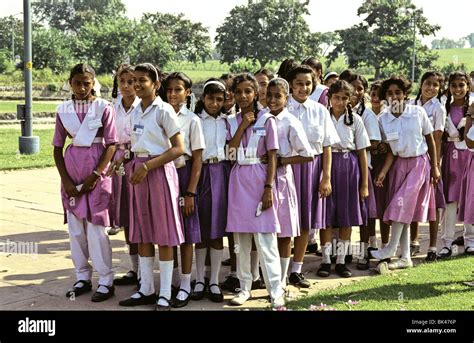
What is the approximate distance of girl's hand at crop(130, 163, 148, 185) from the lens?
4.71m

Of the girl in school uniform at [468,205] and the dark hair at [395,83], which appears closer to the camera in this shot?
the dark hair at [395,83]

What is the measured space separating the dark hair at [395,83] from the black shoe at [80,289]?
10.4ft

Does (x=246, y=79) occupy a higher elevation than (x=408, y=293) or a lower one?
higher

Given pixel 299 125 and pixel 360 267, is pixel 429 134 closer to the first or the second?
pixel 360 267

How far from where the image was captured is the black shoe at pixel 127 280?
18.4 ft

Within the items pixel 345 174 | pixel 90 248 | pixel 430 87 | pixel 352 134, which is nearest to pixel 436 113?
pixel 430 87

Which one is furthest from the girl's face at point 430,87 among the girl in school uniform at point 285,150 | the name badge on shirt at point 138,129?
the name badge on shirt at point 138,129

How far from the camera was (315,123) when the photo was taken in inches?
220

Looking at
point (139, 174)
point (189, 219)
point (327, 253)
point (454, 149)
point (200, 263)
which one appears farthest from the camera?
point (454, 149)

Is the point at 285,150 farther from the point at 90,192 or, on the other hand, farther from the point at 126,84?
the point at 126,84

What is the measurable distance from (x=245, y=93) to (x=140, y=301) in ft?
5.78

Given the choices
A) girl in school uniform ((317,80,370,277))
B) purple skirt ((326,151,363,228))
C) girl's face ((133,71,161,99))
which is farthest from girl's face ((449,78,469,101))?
girl's face ((133,71,161,99))

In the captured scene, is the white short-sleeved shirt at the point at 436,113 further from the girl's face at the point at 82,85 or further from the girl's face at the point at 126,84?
the girl's face at the point at 82,85
